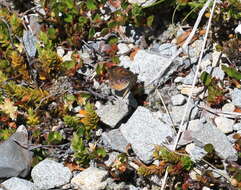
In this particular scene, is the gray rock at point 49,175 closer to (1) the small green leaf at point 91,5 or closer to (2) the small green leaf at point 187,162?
(2) the small green leaf at point 187,162

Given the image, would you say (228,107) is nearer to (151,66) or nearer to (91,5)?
(151,66)

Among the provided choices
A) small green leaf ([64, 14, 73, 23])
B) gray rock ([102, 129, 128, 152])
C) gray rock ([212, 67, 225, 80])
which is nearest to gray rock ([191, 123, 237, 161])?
gray rock ([212, 67, 225, 80])

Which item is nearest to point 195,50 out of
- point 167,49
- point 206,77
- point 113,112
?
point 167,49

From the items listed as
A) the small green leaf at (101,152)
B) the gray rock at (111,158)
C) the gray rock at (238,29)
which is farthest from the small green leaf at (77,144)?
the gray rock at (238,29)

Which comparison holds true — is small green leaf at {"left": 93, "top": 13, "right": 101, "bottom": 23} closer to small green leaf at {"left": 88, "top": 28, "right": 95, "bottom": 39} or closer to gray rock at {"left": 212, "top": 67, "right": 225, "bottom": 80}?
small green leaf at {"left": 88, "top": 28, "right": 95, "bottom": 39}

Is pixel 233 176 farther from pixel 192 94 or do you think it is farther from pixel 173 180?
pixel 192 94

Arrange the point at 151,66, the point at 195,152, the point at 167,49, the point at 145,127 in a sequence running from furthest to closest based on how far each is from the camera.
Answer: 1. the point at 167,49
2. the point at 151,66
3. the point at 145,127
4. the point at 195,152
